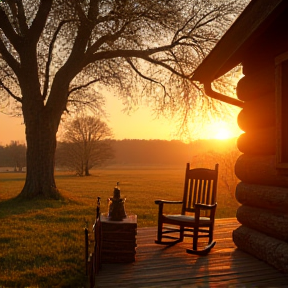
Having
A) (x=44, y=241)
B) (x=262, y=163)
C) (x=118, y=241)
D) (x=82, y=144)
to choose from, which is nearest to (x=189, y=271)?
(x=118, y=241)

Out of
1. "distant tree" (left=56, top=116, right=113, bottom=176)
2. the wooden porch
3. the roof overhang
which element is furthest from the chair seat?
"distant tree" (left=56, top=116, right=113, bottom=176)

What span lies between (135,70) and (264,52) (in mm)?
10599

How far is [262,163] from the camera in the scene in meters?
5.42

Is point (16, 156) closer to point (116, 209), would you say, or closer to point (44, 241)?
point (44, 241)

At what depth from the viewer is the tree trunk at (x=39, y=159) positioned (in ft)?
44.9

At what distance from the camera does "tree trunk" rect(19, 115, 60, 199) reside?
13.7 m

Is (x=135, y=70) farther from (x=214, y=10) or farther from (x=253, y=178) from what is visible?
(x=253, y=178)

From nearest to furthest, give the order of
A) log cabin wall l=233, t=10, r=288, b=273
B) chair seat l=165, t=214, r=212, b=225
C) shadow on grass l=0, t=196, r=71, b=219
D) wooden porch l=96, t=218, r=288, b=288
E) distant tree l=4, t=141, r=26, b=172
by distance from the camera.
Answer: wooden porch l=96, t=218, r=288, b=288 → log cabin wall l=233, t=10, r=288, b=273 → chair seat l=165, t=214, r=212, b=225 → shadow on grass l=0, t=196, r=71, b=219 → distant tree l=4, t=141, r=26, b=172

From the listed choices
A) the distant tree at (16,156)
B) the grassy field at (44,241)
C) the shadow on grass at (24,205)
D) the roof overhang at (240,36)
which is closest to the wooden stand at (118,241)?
the grassy field at (44,241)

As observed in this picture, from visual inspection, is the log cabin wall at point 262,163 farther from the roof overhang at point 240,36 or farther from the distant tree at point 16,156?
the distant tree at point 16,156

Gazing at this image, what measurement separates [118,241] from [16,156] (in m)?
58.7

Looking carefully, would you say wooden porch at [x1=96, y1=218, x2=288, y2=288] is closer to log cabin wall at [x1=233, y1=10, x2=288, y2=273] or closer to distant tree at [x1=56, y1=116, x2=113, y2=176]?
log cabin wall at [x1=233, y1=10, x2=288, y2=273]

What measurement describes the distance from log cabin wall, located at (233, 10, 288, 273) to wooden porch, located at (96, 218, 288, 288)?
25 cm

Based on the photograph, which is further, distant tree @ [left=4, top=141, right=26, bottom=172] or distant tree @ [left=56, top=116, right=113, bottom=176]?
distant tree @ [left=4, top=141, right=26, bottom=172]
